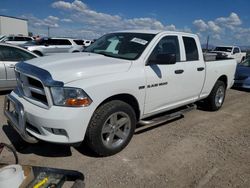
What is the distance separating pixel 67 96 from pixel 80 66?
537 millimetres

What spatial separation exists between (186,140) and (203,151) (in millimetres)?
449

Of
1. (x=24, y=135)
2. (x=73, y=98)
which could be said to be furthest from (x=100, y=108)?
(x=24, y=135)

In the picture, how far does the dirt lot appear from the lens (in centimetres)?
315

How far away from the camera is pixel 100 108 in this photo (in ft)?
10.9

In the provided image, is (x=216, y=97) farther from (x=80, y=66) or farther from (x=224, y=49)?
(x=224, y=49)

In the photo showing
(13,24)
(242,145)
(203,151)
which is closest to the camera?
(203,151)

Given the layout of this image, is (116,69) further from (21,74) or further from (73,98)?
(21,74)

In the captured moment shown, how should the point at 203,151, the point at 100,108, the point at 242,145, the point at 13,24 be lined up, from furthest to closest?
the point at 13,24 → the point at 242,145 → the point at 203,151 → the point at 100,108

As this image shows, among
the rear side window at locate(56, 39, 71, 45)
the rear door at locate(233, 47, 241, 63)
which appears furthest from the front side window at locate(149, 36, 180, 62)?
the rear door at locate(233, 47, 241, 63)

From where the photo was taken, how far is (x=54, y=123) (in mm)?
3008

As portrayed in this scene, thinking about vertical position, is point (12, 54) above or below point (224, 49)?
below

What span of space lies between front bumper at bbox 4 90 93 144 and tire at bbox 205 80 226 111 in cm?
370

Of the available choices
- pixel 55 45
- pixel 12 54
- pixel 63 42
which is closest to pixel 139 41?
pixel 12 54

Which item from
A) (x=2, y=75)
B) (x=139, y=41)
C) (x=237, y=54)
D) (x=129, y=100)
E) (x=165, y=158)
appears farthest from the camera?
(x=237, y=54)
